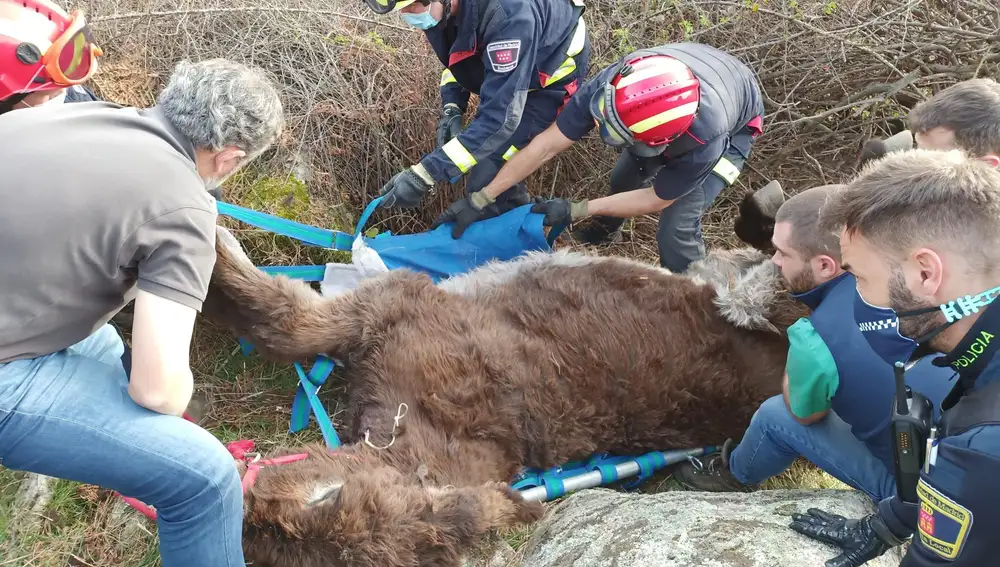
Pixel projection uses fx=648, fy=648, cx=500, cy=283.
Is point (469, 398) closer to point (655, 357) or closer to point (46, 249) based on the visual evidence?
point (655, 357)

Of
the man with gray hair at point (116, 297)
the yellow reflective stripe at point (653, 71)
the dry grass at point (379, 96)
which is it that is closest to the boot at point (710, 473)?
the dry grass at point (379, 96)

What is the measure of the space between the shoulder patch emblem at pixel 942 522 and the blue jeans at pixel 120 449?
2003 millimetres

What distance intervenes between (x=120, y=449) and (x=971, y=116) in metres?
3.92

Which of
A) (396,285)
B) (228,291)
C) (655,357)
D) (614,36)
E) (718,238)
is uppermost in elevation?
(614,36)

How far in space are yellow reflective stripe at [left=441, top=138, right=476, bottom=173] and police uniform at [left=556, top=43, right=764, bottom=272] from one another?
0.64 metres

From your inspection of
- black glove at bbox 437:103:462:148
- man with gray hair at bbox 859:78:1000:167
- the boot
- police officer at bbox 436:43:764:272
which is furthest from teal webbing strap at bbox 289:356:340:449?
man with gray hair at bbox 859:78:1000:167

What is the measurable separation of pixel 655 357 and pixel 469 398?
1.06m

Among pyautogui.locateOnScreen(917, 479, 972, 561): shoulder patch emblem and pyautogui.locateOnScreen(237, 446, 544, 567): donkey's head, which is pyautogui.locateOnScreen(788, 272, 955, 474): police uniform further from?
pyautogui.locateOnScreen(237, 446, 544, 567): donkey's head

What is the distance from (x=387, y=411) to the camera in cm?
292

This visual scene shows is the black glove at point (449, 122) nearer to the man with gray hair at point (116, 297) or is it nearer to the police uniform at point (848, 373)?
the man with gray hair at point (116, 297)

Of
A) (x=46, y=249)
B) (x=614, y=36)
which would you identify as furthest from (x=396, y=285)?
(x=614, y=36)

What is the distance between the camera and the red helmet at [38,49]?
2475mm

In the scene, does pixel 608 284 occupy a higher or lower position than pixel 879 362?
lower

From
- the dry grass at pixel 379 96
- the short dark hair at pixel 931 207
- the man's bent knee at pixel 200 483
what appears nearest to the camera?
the short dark hair at pixel 931 207
